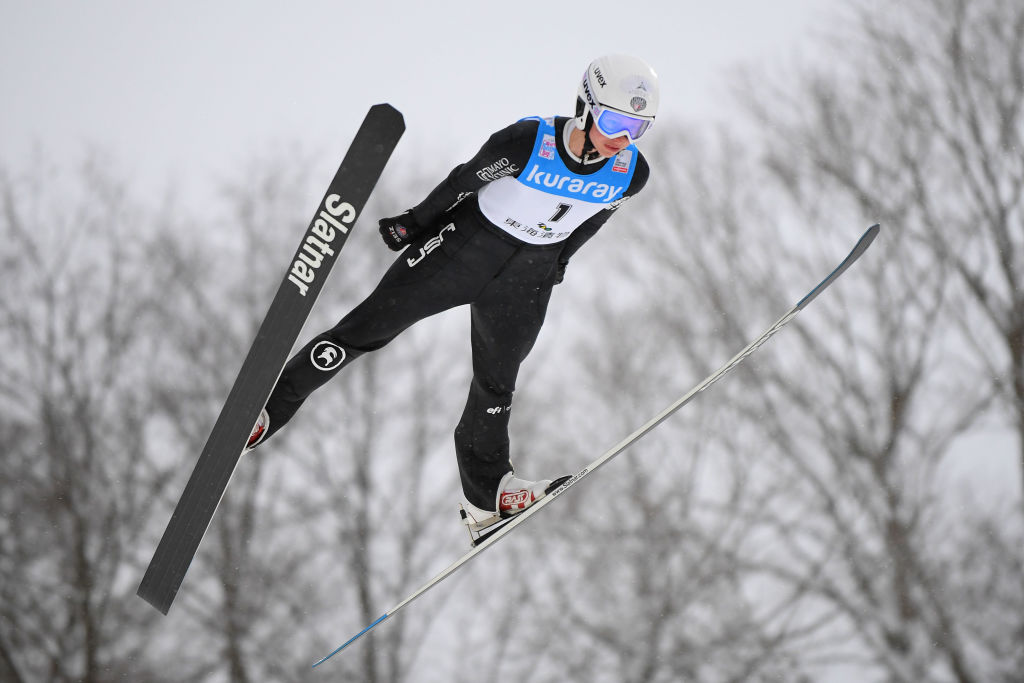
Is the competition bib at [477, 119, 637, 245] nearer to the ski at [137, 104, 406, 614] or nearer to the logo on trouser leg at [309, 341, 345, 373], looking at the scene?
the ski at [137, 104, 406, 614]

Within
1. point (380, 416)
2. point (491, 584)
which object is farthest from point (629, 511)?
point (380, 416)

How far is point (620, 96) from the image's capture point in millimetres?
2625

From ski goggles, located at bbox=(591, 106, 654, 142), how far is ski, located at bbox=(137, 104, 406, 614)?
65 centimetres

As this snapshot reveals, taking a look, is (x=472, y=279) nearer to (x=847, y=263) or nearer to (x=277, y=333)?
(x=277, y=333)

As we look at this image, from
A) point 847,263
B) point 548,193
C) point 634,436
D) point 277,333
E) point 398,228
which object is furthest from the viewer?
point 847,263

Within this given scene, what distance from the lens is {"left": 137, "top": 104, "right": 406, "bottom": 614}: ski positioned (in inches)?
107

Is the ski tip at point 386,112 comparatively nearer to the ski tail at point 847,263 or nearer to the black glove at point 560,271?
the black glove at point 560,271

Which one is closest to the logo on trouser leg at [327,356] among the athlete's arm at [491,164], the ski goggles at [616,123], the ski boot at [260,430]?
the ski boot at [260,430]

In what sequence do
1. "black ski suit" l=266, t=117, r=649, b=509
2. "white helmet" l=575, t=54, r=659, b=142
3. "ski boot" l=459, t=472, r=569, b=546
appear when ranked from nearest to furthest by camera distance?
A: "white helmet" l=575, t=54, r=659, b=142 → "black ski suit" l=266, t=117, r=649, b=509 → "ski boot" l=459, t=472, r=569, b=546

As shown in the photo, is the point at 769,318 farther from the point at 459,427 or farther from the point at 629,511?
the point at 459,427

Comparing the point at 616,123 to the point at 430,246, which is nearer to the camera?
the point at 616,123

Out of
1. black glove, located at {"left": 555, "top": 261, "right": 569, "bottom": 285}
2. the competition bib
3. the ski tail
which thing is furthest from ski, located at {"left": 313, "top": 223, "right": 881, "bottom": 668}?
the competition bib

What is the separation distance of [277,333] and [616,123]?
133 cm

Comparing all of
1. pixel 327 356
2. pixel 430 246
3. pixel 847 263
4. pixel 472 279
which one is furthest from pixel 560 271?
pixel 847 263
